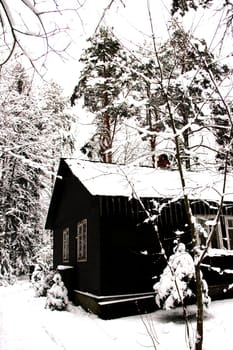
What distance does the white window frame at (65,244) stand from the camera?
12812mm

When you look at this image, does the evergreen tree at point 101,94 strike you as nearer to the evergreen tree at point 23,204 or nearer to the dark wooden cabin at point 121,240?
the evergreen tree at point 23,204

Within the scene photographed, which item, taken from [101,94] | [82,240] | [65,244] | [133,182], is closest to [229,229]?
[133,182]

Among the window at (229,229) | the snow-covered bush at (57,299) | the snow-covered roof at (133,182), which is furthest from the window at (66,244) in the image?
the window at (229,229)

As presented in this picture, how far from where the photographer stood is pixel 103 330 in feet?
23.8

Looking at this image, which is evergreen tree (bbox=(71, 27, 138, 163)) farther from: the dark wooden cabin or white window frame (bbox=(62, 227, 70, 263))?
the dark wooden cabin

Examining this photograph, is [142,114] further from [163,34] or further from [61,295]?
[163,34]

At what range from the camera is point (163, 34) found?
4945mm

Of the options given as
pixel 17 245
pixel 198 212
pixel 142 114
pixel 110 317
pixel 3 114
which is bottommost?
pixel 110 317

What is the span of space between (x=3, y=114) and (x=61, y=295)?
19.5 feet

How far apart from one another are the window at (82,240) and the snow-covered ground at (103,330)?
164cm

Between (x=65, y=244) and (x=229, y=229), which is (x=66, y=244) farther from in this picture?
(x=229, y=229)

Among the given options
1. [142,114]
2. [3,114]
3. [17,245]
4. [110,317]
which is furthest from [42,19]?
[17,245]

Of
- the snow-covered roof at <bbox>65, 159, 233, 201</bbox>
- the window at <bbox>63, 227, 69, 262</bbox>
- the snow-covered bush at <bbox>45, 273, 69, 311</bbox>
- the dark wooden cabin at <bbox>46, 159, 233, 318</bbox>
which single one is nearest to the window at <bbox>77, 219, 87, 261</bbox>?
the dark wooden cabin at <bbox>46, 159, 233, 318</bbox>

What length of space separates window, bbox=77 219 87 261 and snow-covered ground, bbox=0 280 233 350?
164 centimetres
